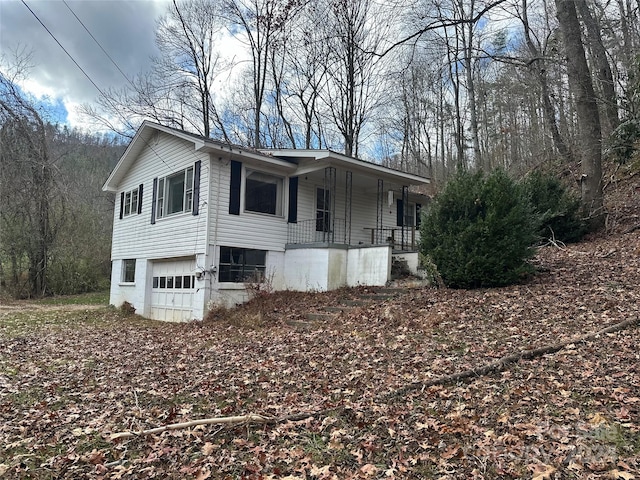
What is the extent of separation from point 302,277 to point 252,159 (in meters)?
3.67

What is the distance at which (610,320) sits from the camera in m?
5.95

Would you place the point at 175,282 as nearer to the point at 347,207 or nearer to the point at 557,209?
the point at 347,207

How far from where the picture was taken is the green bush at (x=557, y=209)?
12625 mm

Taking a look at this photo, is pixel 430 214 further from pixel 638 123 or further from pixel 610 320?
pixel 638 123

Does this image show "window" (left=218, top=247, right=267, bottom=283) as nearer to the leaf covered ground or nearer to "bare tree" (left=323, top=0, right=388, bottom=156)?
the leaf covered ground

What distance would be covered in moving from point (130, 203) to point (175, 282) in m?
4.90

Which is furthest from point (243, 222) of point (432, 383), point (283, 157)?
point (432, 383)

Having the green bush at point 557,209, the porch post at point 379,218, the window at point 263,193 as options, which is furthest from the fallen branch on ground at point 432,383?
the porch post at point 379,218

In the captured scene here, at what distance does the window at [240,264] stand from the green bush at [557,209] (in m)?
8.20

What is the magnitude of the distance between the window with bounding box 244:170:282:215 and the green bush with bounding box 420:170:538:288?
16.7ft

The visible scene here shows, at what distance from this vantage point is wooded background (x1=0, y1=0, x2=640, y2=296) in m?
18.5

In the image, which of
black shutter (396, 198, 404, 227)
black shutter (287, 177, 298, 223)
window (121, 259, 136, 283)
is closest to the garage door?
window (121, 259, 136, 283)

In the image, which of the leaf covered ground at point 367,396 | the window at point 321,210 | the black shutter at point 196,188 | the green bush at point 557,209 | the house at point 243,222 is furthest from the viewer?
the window at point 321,210

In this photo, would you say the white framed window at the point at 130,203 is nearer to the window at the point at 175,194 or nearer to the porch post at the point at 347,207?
the window at the point at 175,194
